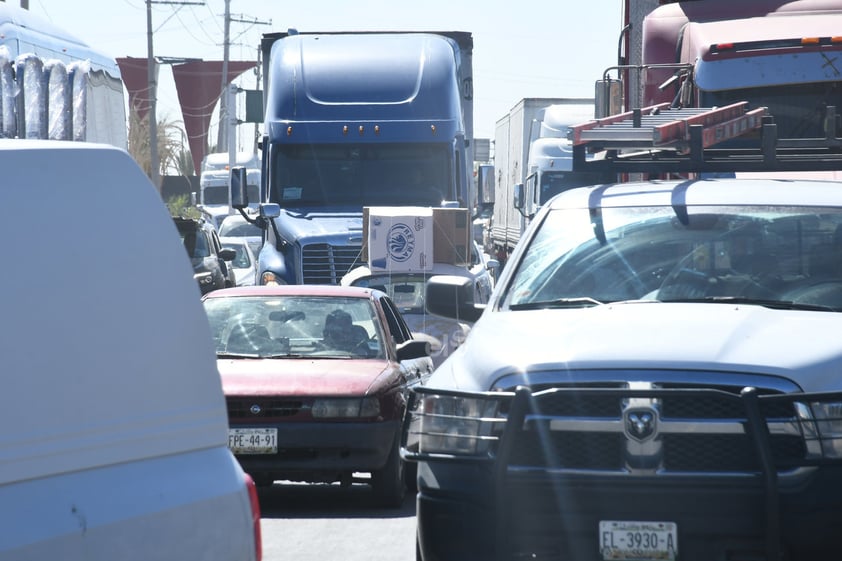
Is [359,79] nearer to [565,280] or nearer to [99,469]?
[565,280]

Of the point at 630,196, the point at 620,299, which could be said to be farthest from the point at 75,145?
the point at 630,196

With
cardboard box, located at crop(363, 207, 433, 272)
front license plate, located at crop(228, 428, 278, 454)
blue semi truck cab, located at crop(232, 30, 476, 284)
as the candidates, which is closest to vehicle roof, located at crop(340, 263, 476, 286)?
cardboard box, located at crop(363, 207, 433, 272)

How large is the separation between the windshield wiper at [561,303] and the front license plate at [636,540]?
4.61ft

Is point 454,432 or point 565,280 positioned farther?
point 565,280

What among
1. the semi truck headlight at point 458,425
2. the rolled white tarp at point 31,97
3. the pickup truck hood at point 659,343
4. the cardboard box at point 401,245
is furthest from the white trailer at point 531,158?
the semi truck headlight at point 458,425

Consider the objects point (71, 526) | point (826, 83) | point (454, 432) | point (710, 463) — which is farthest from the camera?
point (826, 83)

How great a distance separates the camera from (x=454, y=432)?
18.9ft

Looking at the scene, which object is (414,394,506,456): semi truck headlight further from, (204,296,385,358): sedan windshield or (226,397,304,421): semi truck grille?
(204,296,385,358): sedan windshield

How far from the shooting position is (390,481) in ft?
34.4

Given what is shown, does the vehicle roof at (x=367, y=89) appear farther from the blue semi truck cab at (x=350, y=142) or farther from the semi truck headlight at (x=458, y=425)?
the semi truck headlight at (x=458, y=425)

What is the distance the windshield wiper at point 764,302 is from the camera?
251 inches

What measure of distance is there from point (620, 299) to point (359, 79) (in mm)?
13734

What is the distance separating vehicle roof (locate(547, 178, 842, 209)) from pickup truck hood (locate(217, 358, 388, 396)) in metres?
3.21

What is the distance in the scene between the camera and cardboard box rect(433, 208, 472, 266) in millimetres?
17625
